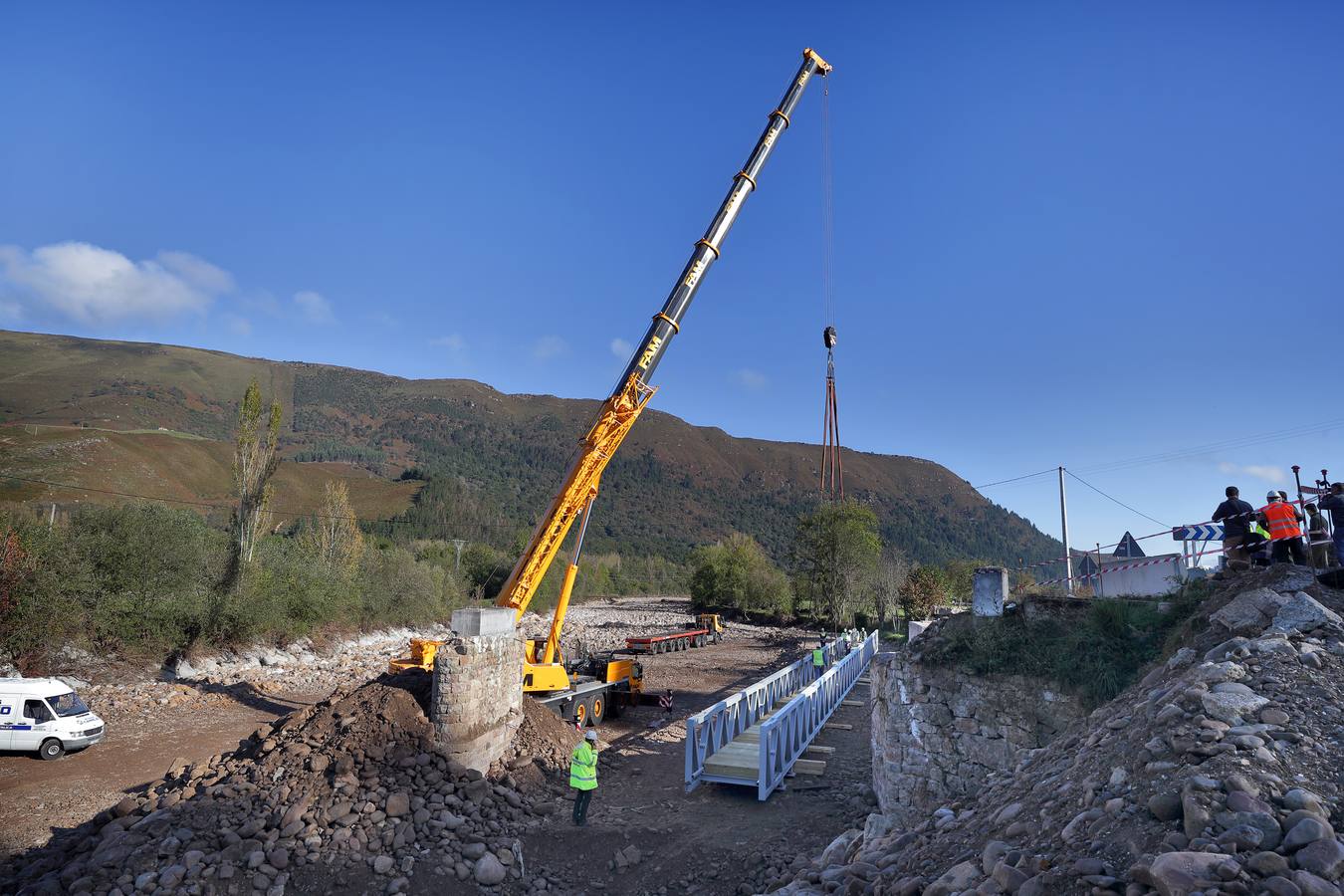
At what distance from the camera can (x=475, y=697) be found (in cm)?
1139

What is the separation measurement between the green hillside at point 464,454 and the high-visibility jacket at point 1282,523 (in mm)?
79148

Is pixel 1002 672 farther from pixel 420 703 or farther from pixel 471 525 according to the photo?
pixel 471 525

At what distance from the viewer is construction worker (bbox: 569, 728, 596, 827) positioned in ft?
33.2

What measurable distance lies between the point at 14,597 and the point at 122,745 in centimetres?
703

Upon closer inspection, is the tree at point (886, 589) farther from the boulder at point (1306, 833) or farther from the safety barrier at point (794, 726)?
the boulder at point (1306, 833)

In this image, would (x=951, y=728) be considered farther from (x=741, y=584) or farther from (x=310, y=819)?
(x=741, y=584)

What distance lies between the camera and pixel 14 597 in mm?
18516

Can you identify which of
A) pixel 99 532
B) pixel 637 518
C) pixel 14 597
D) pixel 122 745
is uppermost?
pixel 637 518

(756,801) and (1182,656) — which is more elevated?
(1182,656)

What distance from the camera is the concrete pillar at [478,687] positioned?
36.5ft

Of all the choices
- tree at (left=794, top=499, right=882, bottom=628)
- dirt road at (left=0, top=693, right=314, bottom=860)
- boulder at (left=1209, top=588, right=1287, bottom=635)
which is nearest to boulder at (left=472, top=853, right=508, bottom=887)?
dirt road at (left=0, top=693, right=314, bottom=860)

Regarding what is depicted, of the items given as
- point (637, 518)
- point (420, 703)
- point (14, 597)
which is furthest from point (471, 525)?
point (420, 703)

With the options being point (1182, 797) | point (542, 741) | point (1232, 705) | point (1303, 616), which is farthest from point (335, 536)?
point (1182, 797)

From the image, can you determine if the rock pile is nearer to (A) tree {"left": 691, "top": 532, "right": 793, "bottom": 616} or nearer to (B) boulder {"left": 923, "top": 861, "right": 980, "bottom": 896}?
(B) boulder {"left": 923, "top": 861, "right": 980, "bottom": 896}
